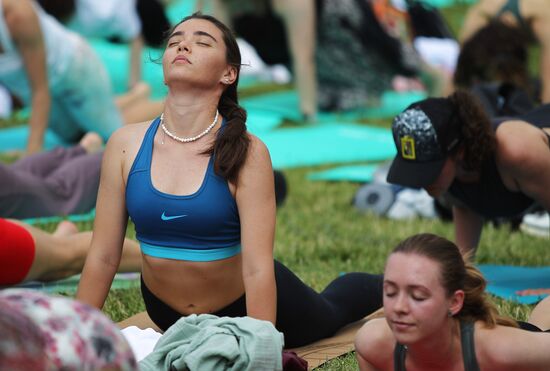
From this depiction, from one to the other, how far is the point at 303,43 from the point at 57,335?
335 inches

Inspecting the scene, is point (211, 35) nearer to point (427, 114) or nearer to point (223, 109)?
point (223, 109)

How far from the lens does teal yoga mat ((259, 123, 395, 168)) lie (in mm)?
8945

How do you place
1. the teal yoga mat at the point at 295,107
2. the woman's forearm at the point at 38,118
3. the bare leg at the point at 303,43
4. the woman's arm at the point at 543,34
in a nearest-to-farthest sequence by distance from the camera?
the woman's arm at the point at 543,34 < the woman's forearm at the point at 38,118 < the bare leg at the point at 303,43 < the teal yoga mat at the point at 295,107

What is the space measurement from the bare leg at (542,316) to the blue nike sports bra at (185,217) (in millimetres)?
1073

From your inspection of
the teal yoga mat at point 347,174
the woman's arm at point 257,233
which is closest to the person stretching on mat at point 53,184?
the teal yoga mat at point 347,174

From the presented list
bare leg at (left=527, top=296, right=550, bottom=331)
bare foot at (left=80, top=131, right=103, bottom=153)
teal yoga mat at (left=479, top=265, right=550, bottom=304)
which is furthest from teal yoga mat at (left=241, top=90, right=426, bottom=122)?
bare leg at (left=527, top=296, right=550, bottom=331)


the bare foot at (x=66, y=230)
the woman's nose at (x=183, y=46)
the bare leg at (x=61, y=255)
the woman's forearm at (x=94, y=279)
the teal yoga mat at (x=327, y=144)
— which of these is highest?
the woman's nose at (x=183, y=46)

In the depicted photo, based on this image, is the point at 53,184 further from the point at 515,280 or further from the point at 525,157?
the point at 525,157

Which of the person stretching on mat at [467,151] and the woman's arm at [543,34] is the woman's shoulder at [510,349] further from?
the woman's arm at [543,34]

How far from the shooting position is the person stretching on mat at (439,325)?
2.87 m

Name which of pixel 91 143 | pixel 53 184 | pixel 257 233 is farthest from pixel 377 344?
pixel 91 143

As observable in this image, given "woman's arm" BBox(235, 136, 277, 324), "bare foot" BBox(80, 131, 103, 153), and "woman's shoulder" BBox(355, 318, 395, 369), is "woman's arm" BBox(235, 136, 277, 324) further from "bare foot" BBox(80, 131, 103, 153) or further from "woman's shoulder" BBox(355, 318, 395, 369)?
"bare foot" BBox(80, 131, 103, 153)

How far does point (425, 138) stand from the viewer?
4.20 metres

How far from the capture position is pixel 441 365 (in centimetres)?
304
